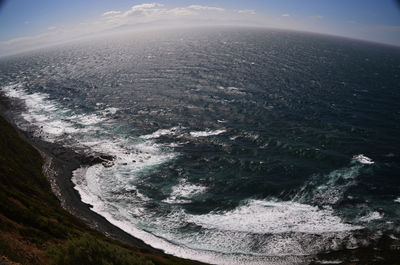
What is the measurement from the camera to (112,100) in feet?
342

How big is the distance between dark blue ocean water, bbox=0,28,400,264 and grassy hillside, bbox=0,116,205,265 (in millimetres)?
7386

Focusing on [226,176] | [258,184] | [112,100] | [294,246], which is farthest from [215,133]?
[112,100]

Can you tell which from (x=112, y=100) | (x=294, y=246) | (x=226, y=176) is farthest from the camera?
(x=112, y=100)

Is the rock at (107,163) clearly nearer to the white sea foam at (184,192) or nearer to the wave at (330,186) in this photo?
the white sea foam at (184,192)

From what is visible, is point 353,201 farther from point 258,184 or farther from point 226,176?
point 226,176

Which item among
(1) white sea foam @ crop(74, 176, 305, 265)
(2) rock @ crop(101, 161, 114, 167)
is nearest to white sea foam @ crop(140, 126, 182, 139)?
(2) rock @ crop(101, 161, 114, 167)

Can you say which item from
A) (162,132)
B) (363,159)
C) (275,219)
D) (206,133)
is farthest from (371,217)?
(162,132)

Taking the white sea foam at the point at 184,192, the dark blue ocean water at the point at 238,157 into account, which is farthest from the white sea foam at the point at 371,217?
the white sea foam at the point at 184,192

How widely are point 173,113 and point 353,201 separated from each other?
59572mm

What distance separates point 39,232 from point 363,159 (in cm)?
6330

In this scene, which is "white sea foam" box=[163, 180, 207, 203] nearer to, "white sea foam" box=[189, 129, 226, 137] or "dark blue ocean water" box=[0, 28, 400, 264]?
"dark blue ocean water" box=[0, 28, 400, 264]

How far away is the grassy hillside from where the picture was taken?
22000 millimetres

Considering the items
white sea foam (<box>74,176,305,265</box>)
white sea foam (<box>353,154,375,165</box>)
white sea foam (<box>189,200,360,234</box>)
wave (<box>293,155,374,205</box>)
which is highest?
white sea foam (<box>353,154,375,165</box>)

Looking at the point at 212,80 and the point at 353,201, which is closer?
the point at 353,201
